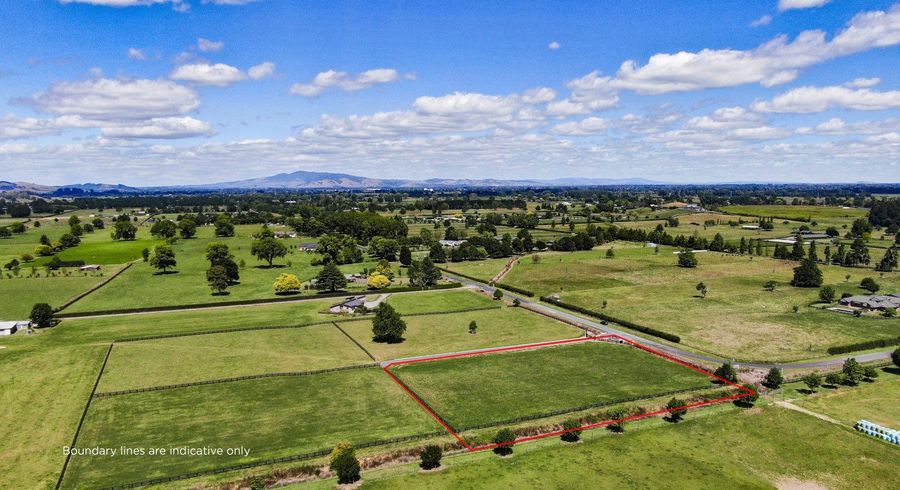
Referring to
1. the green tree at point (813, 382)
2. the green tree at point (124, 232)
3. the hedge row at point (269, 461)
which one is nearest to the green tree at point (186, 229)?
the green tree at point (124, 232)

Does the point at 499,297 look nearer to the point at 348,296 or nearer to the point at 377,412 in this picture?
the point at 348,296

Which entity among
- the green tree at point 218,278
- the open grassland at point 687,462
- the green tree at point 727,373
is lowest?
the open grassland at point 687,462

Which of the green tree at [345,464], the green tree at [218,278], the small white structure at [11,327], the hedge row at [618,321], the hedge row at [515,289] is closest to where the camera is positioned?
the green tree at [345,464]

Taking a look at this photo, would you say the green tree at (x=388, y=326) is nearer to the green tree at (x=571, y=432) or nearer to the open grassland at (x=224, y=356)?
the open grassland at (x=224, y=356)

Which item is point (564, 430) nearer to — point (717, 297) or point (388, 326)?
point (388, 326)

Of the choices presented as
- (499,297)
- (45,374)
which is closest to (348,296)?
(499,297)

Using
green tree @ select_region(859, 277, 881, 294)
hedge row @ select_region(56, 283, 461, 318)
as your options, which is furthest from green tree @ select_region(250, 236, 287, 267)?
green tree @ select_region(859, 277, 881, 294)

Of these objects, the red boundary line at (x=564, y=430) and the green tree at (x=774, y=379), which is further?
the green tree at (x=774, y=379)
